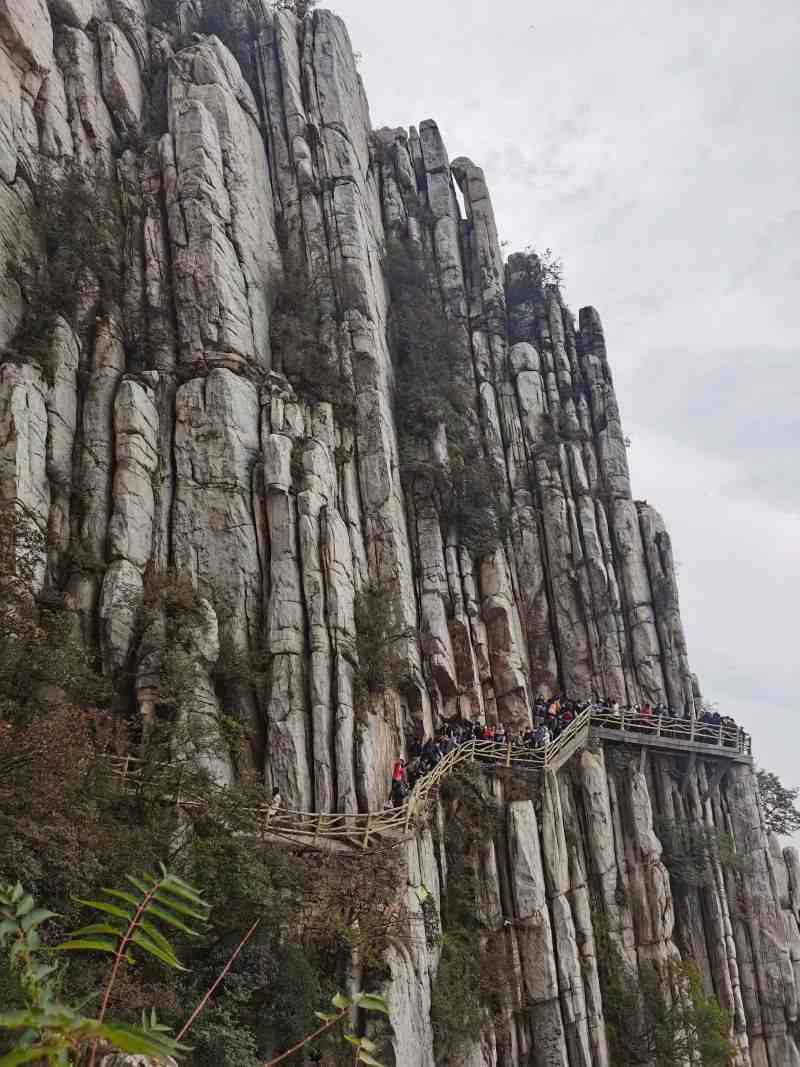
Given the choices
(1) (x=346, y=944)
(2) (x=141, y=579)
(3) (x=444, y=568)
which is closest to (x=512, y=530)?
(3) (x=444, y=568)

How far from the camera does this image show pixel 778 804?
42.2m

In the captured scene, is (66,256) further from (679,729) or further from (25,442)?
(679,729)

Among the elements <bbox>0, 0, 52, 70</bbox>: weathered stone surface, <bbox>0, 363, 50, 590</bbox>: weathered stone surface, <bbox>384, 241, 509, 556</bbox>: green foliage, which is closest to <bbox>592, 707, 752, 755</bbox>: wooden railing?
<bbox>384, 241, 509, 556</bbox>: green foliage

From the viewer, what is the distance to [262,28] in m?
44.9

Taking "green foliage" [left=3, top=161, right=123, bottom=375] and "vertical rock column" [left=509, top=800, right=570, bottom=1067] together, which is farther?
"green foliage" [left=3, top=161, right=123, bottom=375]

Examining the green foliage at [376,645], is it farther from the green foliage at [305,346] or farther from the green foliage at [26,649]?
the green foliage at [26,649]

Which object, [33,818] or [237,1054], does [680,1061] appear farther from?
[33,818]

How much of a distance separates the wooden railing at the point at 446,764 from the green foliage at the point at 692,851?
2952 mm

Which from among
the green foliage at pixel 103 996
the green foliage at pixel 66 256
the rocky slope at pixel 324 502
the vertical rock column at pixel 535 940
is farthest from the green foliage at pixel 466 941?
the green foliage at pixel 103 996

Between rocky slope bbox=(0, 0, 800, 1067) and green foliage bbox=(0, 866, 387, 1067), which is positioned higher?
rocky slope bbox=(0, 0, 800, 1067)

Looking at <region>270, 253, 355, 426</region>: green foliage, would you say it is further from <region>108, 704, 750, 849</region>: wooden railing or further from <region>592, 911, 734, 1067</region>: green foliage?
<region>592, 911, 734, 1067</region>: green foliage

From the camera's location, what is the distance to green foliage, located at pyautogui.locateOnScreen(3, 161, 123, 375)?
28391mm

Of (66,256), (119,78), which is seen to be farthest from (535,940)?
(119,78)

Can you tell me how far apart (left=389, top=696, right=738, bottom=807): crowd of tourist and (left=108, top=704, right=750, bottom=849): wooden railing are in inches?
2.7
